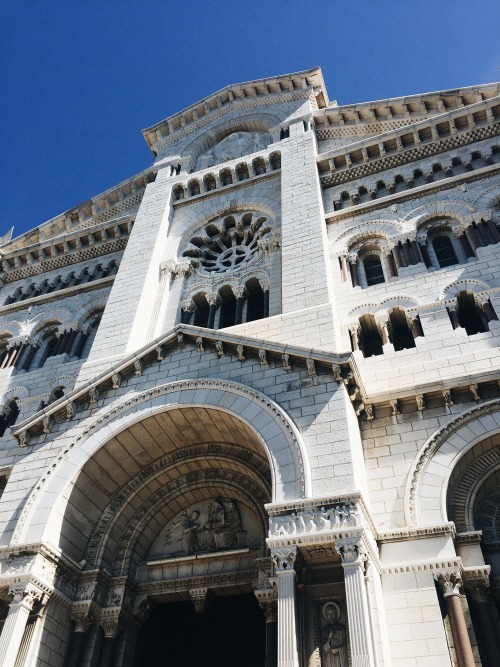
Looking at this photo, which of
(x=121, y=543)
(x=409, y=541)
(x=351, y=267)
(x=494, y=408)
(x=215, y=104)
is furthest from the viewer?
(x=215, y=104)

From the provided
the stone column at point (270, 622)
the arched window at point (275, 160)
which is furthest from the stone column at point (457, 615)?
the arched window at point (275, 160)

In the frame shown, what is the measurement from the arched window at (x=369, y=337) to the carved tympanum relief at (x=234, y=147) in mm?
12134

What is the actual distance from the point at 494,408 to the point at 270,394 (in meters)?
4.89

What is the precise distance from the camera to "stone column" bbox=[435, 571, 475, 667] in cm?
933

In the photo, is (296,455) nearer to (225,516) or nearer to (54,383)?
(225,516)

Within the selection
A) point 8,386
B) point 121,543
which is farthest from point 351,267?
point 8,386

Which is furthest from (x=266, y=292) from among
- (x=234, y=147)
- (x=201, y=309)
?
(x=234, y=147)

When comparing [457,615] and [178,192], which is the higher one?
[178,192]

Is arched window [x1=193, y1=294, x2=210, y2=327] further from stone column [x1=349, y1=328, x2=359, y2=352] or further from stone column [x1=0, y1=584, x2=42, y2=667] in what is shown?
stone column [x1=0, y1=584, x2=42, y2=667]

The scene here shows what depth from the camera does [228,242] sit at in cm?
2194

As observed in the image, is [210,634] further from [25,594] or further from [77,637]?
[25,594]

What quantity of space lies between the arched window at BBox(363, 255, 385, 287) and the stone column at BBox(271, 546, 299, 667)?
32.5 feet

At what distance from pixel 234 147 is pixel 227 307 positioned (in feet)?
33.3

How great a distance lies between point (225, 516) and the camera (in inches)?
539
